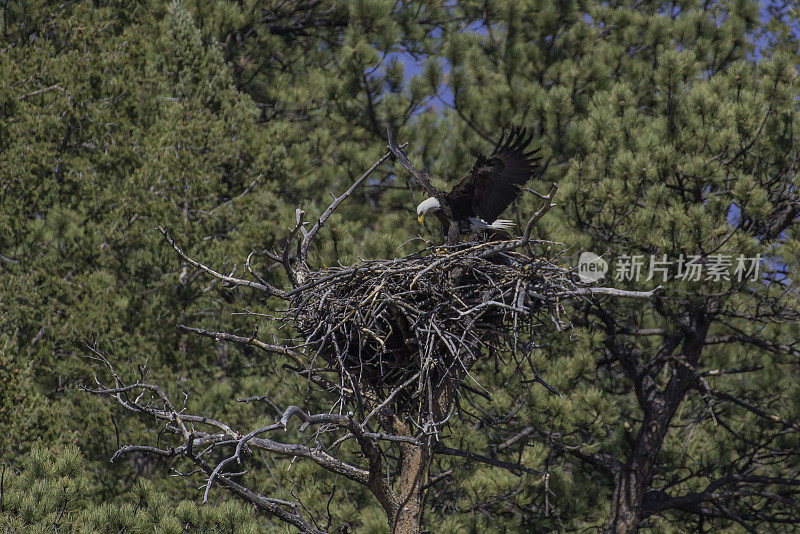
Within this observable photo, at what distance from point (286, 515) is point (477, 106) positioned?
4.73 meters

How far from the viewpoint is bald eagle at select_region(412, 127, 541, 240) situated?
5.41 m

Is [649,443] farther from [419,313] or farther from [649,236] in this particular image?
[419,313]

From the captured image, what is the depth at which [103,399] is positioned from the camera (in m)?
9.02

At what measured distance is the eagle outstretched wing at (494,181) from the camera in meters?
5.39

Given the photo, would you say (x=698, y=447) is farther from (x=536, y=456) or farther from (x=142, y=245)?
(x=142, y=245)

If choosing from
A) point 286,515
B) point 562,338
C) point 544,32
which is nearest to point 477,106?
point 544,32

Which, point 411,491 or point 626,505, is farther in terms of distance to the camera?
point 626,505

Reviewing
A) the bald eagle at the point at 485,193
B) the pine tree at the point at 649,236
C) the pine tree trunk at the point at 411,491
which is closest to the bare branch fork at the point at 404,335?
the pine tree trunk at the point at 411,491

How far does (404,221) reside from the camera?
818 centimetres

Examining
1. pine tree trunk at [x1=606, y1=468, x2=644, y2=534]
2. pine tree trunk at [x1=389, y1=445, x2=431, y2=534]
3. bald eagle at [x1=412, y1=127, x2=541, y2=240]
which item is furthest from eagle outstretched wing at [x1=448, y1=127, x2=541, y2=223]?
pine tree trunk at [x1=606, y1=468, x2=644, y2=534]

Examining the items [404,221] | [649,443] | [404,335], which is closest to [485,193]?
[404,335]

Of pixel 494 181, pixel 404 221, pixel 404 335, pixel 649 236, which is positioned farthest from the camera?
pixel 404 221

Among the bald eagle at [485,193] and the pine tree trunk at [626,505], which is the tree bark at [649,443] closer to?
the pine tree trunk at [626,505]

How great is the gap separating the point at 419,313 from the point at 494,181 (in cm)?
158
